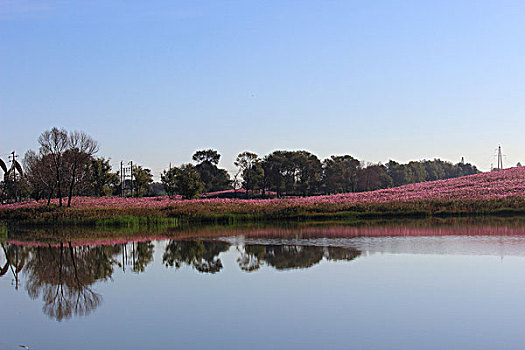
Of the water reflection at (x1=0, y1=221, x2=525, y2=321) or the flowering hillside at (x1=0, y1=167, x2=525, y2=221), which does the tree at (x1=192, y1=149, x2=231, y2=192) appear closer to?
the flowering hillside at (x1=0, y1=167, x2=525, y2=221)

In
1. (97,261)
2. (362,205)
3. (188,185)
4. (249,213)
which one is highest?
(188,185)

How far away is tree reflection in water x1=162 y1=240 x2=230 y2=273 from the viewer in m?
18.7

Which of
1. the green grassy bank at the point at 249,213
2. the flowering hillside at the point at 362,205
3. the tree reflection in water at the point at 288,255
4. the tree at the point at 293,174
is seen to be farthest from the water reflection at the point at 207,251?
the tree at the point at 293,174

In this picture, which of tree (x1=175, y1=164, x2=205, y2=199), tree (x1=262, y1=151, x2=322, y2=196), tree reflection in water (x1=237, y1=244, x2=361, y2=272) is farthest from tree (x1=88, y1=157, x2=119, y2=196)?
tree reflection in water (x1=237, y1=244, x2=361, y2=272)

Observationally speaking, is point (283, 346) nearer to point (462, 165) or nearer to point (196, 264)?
point (196, 264)

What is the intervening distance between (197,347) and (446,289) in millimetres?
6581

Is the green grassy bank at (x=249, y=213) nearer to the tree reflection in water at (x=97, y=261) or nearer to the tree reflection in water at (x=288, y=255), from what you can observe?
the tree reflection in water at (x=97, y=261)

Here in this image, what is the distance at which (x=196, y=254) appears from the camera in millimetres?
21516

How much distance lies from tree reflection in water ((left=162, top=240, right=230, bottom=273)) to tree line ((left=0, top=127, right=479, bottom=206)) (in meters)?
22.0

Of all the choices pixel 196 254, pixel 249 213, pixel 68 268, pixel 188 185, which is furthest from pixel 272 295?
pixel 188 185

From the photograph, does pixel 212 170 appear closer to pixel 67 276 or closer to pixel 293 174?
pixel 293 174

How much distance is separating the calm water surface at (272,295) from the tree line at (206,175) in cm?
2205

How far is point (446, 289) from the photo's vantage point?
43.4 ft

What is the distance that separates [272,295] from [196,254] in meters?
8.70
